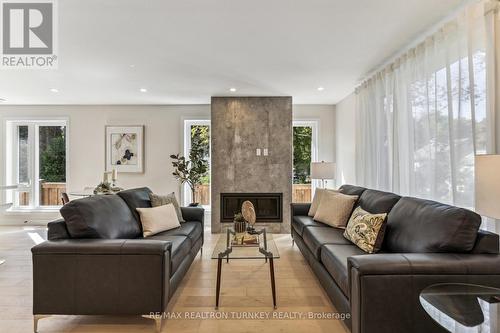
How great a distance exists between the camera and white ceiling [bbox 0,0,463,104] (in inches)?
89.2

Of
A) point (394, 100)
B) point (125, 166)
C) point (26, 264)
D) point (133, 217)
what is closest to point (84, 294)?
point (133, 217)

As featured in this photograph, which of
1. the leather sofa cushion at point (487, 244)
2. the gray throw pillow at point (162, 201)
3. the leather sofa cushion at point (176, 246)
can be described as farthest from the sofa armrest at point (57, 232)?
the leather sofa cushion at point (487, 244)

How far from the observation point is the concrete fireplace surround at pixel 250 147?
5.10 meters

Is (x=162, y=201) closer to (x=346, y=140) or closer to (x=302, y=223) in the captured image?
(x=302, y=223)

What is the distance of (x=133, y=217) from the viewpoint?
3.02 m

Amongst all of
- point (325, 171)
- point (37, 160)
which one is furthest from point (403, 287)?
point (37, 160)

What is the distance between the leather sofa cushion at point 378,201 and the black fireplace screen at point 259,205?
6.50 ft

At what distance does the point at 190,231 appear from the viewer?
318 centimetres

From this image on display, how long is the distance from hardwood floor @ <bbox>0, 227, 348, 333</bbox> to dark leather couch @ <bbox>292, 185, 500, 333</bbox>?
1.21ft

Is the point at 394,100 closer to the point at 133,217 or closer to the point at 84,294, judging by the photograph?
the point at 133,217

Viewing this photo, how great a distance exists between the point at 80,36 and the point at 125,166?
3480 mm

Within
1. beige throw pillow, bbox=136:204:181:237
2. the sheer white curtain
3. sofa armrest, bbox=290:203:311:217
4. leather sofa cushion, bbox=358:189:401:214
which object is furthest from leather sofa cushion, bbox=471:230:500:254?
beige throw pillow, bbox=136:204:181:237

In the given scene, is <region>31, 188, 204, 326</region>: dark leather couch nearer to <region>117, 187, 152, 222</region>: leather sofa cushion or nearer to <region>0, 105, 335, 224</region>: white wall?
<region>117, 187, 152, 222</region>: leather sofa cushion

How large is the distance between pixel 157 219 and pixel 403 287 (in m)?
2.39
